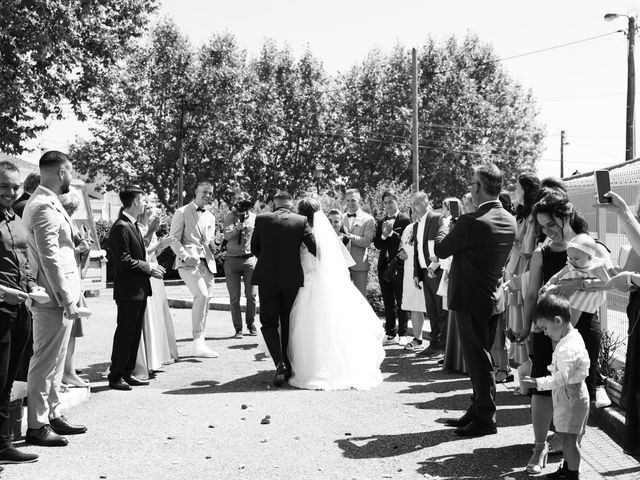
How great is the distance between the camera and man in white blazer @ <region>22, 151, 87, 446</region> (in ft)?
20.0

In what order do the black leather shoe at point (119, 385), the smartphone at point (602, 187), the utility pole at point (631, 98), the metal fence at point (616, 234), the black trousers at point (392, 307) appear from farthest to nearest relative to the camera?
1. the utility pole at point (631, 98)
2. the black trousers at point (392, 307)
3. the black leather shoe at point (119, 385)
4. the metal fence at point (616, 234)
5. the smartphone at point (602, 187)

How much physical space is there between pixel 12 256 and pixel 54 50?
1538 centimetres

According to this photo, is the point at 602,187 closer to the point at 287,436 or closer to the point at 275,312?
the point at 287,436

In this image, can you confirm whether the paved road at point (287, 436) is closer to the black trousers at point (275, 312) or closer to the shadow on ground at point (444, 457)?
the shadow on ground at point (444, 457)

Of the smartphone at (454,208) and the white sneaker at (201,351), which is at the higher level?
the smartphone at (454,208)

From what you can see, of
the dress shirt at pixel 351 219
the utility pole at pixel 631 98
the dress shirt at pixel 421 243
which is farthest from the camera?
the utility pole at pixel 631 98

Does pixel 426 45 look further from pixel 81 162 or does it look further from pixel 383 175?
pixel 81 162

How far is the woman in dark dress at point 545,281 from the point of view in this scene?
5.44 meters

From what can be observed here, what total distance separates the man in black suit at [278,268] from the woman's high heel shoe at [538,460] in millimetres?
3927

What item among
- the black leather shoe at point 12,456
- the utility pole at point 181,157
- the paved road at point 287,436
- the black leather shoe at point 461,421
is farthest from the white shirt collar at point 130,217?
the utility pole at point 181,157

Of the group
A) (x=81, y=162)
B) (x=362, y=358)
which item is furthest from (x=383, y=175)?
(x=362, y=358)

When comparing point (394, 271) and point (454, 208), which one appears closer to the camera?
point (454, 208)

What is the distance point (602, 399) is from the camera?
22.1ft

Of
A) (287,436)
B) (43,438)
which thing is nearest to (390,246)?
(287,436)
